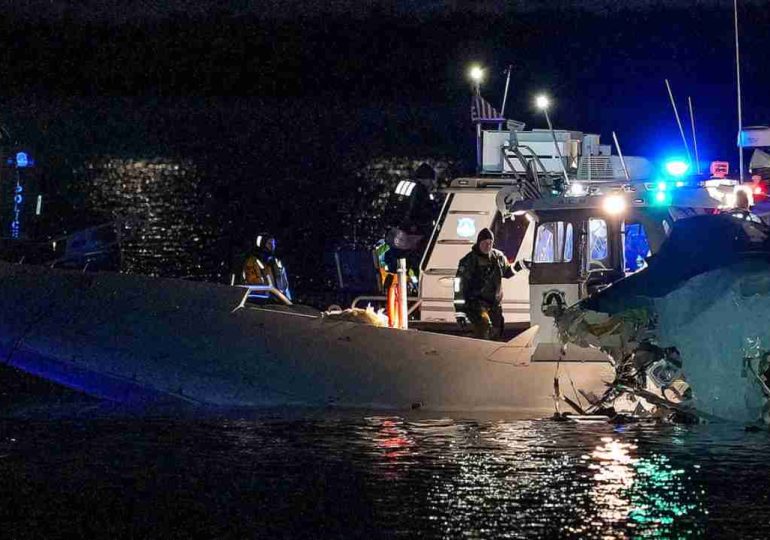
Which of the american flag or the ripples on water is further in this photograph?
the american flag

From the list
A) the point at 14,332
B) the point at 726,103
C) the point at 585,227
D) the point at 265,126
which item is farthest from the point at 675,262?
the point at 265,126

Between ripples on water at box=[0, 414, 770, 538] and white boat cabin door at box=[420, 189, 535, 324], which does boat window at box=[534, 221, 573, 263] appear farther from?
white boat cabin door at box=[420, 189, 535, 324]

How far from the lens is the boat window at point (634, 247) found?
1608cm

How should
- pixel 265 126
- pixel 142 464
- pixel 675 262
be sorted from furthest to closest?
pixel 265 126 → pixel 675 262 → pixel 142 464

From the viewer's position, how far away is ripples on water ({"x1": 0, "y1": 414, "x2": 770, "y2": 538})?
33.8 feet

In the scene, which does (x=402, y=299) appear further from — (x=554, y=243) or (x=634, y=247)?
(x=634, y=247)

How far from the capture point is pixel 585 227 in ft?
53.1

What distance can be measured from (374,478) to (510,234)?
9506mm

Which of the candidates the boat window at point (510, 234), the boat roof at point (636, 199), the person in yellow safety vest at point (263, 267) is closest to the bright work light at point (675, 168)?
the boat roof at point (636, 199)

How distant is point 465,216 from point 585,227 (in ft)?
18.9

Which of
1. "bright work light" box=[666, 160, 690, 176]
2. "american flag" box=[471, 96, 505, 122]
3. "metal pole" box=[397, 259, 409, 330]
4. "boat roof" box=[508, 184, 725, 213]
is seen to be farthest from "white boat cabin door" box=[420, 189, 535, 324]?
"bright work light" box=[666, 160, 690, 176]

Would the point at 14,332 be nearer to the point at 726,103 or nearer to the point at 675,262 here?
the point at 675,262

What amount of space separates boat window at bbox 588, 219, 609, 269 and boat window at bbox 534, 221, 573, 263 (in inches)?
7.7

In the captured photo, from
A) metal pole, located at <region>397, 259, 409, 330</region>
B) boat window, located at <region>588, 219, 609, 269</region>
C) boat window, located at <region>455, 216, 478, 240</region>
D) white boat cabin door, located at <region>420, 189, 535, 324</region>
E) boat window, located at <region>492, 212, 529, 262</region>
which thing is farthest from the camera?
boat window, located at <region>455, 216, 478, 240</region>
